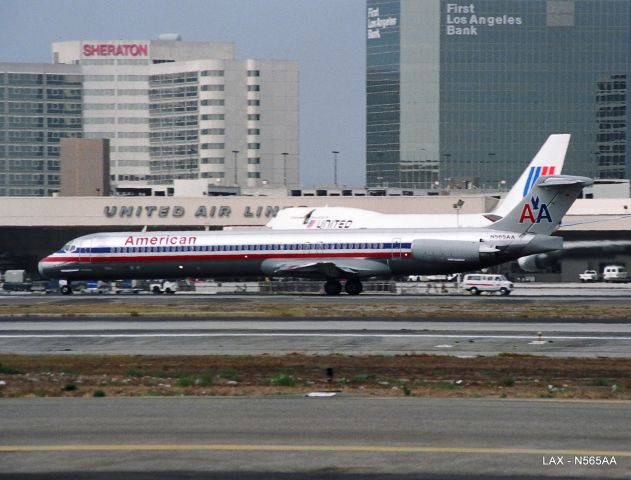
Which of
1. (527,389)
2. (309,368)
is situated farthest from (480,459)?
(309,368)

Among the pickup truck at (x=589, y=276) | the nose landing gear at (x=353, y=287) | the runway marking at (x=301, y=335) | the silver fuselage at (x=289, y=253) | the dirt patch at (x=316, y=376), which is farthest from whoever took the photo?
the pickup truck at (x=589, y=276)

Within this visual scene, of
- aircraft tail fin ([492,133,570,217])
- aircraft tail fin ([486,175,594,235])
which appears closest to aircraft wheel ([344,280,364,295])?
aircraft tail fin ([486,175,594,235])

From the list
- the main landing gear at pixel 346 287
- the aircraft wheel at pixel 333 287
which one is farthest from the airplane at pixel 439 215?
the aircraft wheel at pixel 333 287

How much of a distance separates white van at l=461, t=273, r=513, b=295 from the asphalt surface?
176ft

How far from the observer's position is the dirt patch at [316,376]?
26422 millimetres

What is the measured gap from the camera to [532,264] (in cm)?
7294

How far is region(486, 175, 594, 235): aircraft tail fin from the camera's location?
2680 inches

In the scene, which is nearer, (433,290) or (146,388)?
(146,388)

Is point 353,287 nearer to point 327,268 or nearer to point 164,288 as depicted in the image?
point 327,268

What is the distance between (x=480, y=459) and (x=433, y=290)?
68.0 m

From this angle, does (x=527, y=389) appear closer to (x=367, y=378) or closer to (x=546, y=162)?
(x=367, y=378)

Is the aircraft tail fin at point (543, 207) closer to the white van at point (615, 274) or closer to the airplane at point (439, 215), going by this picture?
the airplane at point (439, 215)

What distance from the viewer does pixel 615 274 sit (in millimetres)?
101375

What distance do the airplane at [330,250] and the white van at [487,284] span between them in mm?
6971
